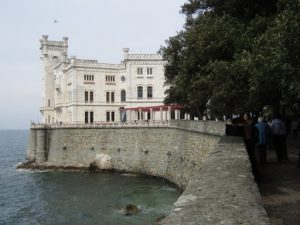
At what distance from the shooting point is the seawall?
17.5 feet

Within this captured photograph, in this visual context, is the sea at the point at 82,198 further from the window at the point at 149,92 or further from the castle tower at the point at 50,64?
the castle tower at the point at 50,64

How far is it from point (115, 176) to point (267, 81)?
33419 mm

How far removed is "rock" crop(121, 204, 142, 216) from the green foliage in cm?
957

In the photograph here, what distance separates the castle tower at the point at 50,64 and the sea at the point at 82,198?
2847cm

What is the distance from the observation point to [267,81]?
1483cm

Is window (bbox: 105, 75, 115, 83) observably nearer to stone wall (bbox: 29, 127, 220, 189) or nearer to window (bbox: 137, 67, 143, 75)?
window (bbox: 137, 67, 143, 75)

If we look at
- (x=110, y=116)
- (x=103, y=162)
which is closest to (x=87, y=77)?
(x=110, y=116)

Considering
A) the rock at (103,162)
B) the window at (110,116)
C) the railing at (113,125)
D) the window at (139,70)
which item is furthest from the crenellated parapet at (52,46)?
the rock at (103,162)

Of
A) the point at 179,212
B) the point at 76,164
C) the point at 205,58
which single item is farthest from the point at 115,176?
the point at 179,212

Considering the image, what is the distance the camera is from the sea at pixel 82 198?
27812 millimetres

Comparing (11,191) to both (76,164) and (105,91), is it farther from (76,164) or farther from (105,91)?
(105,91)

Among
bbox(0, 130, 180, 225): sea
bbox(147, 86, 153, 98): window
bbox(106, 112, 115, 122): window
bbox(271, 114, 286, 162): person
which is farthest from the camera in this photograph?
bbox(106, 112, 115, 122): window

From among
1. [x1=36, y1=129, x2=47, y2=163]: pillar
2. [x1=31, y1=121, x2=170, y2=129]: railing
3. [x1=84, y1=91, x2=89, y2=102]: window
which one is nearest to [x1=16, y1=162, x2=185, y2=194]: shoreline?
[x1=36, y1=129, x2=47, y2=163]: pillar

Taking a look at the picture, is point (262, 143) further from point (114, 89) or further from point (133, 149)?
point (114, 89)
